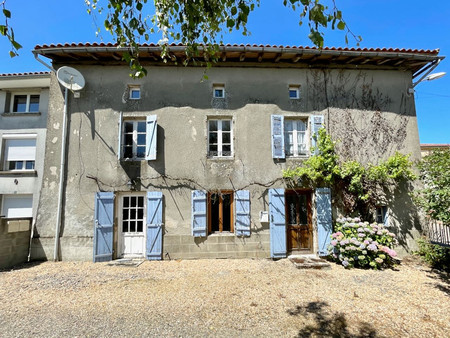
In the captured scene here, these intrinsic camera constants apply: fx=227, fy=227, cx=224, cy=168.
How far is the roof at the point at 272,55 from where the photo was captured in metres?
6.45

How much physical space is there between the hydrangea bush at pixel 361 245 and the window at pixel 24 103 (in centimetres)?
1258

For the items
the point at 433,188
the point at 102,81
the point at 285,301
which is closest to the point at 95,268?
the point at 285,301

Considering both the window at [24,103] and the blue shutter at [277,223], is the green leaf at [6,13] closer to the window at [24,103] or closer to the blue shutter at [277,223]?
the blue shutter at [277,223]

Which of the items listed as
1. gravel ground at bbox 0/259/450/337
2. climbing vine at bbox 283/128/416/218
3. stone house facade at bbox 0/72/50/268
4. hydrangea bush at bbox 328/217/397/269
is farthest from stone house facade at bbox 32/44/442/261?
stone house facade at bbox 0/72/50/268

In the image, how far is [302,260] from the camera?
612cm

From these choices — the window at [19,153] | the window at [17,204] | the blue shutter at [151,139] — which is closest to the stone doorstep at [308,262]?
the blue shutter at [151,139]

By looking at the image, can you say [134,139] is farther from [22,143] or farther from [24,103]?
[24,103]

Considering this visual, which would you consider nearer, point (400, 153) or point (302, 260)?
point (302, 260)

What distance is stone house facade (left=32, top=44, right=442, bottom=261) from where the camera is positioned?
643 cm

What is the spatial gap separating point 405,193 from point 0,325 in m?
9.36

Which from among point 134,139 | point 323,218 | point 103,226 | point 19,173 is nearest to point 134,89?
point 134,139

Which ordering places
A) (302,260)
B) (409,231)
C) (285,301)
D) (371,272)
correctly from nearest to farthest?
(285,301) → (371,272) → (302,260) → (409,231)

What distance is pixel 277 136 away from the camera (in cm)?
680

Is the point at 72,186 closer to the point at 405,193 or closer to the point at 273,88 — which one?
the point at 273,88
